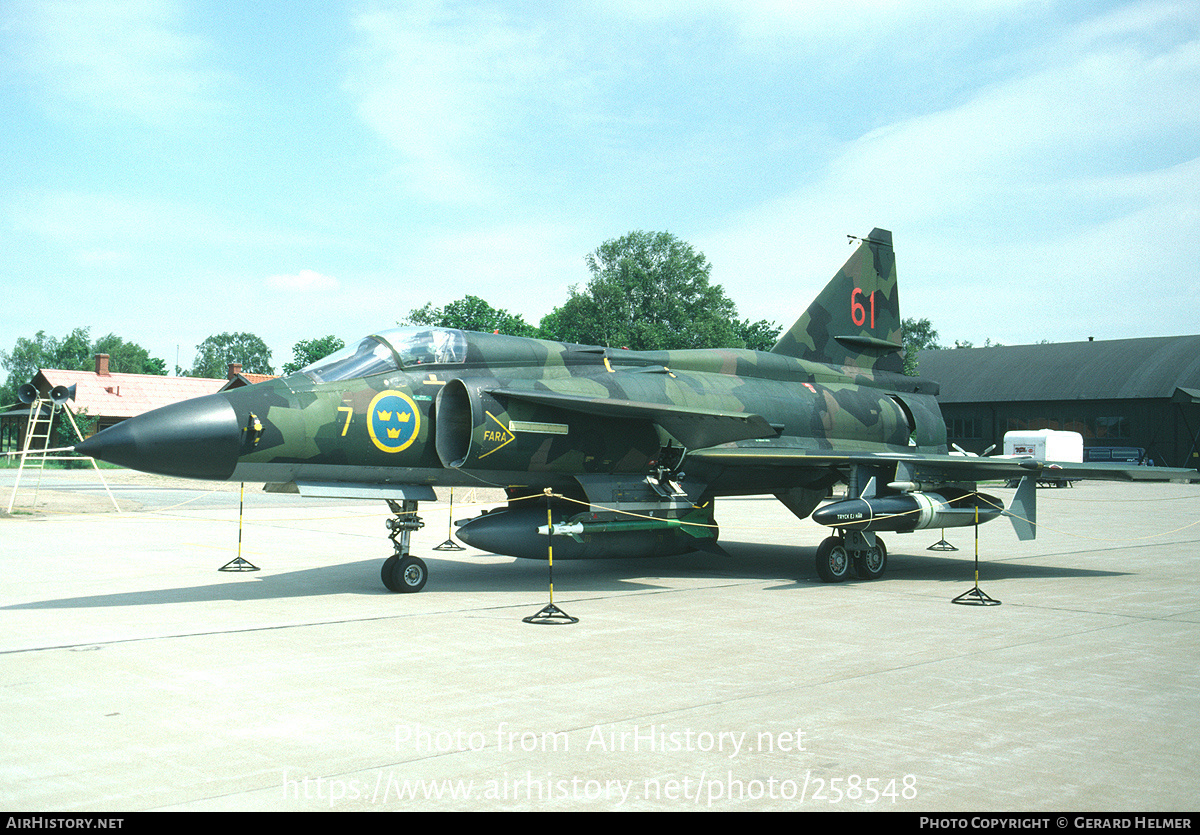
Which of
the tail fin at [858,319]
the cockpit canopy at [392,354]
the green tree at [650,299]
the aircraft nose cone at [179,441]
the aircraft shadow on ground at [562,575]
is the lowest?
the aircraft shadow on ground at [562,575]

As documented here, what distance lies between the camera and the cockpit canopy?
9.93m

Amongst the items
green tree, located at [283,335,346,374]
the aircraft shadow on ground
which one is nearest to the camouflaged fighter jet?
the aircraft shadow on ground

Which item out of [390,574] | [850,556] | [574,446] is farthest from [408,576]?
[850,556]

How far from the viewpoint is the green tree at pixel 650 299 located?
68.5 metres

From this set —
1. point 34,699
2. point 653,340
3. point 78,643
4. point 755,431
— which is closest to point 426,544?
point 755,431

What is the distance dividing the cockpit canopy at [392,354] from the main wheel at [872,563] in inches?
225

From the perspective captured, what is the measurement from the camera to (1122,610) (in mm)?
9086

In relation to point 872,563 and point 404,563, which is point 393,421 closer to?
point 404,563

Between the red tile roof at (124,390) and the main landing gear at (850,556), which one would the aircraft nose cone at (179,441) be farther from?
the red tile roof at (124,390)

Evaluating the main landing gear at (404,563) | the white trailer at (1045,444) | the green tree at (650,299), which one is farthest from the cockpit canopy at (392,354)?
the green tree at (650,299)

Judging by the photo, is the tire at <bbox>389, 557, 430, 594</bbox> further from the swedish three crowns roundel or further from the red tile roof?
the red tile roof

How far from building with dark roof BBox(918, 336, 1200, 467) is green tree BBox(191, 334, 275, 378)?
10824 cm

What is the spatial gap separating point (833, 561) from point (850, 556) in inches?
17.0

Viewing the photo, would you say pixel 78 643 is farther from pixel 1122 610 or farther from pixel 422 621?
pixel 1122 610
